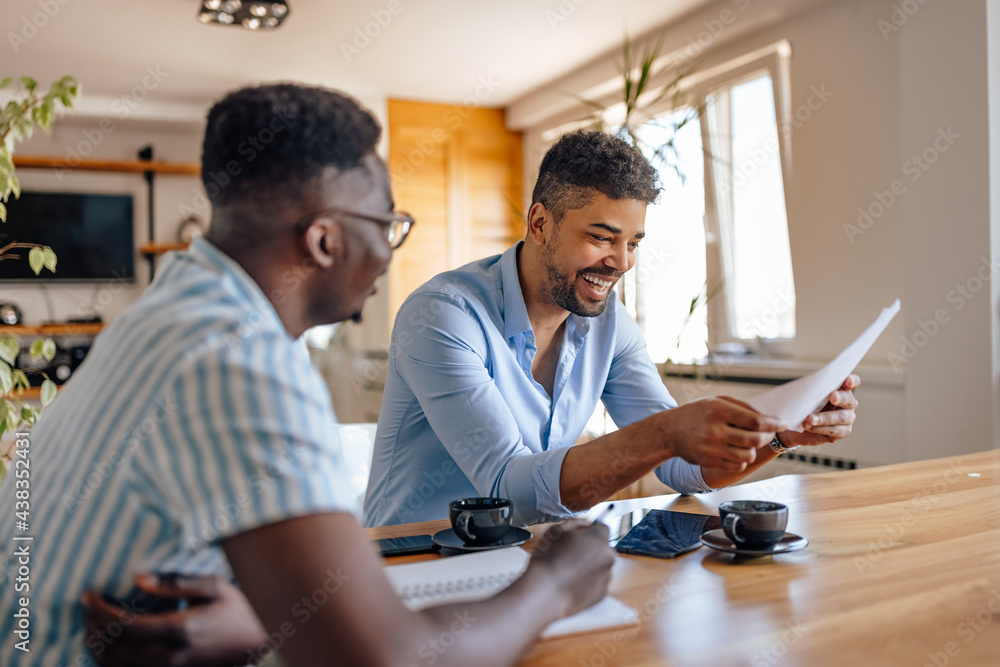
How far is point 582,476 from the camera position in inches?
50.8

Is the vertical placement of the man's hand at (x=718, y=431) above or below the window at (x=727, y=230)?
below

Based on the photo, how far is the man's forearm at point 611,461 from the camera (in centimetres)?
125

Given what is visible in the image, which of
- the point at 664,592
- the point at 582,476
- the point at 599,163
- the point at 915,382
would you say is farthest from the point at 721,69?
the point at 664,592

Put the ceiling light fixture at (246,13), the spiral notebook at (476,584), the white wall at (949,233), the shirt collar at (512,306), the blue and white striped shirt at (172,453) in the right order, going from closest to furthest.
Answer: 1. the blue and white striped shirt at (172,453)
2. the spiral notebook at (476,584)
3. the shirt collar at (512,306)
4. the white wall at (949,233)
5. the ceiling light fixture at (246,13)

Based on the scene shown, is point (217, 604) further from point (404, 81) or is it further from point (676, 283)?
point (404, 81)

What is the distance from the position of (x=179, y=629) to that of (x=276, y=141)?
1.51ft

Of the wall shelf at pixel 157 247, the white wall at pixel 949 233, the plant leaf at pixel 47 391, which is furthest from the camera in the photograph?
the wall shelf at pixel 157 247

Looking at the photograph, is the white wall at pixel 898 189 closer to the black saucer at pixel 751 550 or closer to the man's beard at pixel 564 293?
the man's beard at pixel 564 293

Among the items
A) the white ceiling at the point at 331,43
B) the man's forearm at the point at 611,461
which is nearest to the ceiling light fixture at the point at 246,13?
the white ceiling at the point at 331,43

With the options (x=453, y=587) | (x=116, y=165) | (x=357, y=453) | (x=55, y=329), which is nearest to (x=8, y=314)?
(x=55, y=329)

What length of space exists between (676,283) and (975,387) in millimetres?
2077

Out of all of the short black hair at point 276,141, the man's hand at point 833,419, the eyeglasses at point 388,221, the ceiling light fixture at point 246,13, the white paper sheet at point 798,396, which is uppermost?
the ceiling light fixture at point 246,13

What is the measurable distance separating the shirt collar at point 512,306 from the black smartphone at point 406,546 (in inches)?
23.5

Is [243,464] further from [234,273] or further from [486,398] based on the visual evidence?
[486,398]
